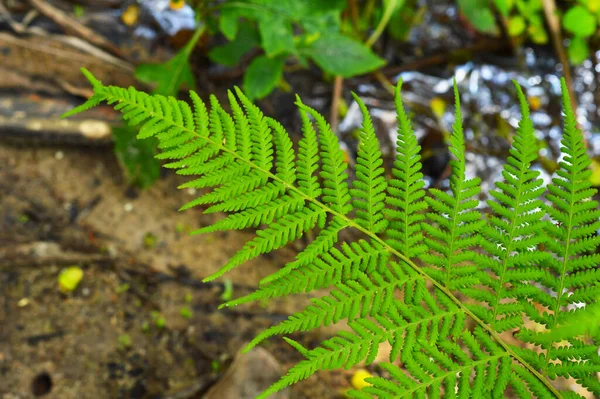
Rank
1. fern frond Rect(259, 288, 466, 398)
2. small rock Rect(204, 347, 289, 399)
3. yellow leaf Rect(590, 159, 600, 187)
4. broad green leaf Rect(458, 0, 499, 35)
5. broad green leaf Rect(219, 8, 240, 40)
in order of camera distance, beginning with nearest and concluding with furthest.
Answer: fern frond Rect(259, 288, 466, 398) → broad green leaf Rect(219, 8, 240, 40) → small rock Rect(204, 347, 289, 399) → yellow leaf Rect(590, 159, 600, 187) → broad green leaf Rect(458, 0, 499, 35)

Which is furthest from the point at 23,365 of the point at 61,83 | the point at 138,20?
the point at 138,20

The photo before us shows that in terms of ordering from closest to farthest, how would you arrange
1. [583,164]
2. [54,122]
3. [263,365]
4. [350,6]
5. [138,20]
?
[583,164] → [263,365] → [54,122] → [350,6] → [138,20]

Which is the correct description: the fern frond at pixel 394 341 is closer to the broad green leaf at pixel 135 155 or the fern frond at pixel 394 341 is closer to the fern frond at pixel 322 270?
the fern frond at pixel 322 270

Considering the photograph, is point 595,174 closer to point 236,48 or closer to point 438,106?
point 438,106

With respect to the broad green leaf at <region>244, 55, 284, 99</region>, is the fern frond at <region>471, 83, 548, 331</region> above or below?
above

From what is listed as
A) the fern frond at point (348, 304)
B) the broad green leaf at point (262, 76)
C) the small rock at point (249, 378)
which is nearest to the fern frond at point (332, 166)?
the fern frond at point (348, 304)

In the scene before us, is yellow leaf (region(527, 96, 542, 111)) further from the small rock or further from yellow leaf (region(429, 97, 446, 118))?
the small rock

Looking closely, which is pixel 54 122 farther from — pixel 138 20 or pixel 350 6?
pixel 350 6

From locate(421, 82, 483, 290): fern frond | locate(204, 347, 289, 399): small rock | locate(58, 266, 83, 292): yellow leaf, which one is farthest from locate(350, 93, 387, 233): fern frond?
locate(58, 266, 83, 292): yellow leaf
